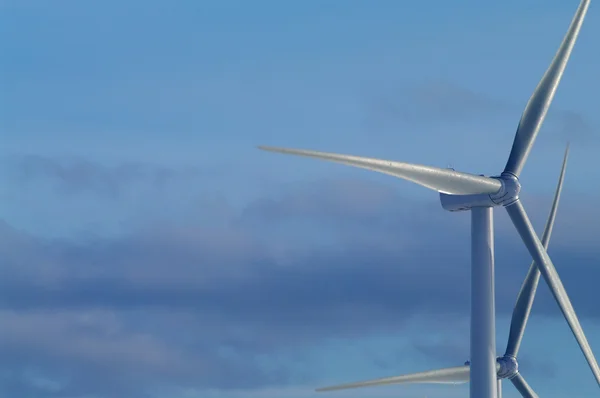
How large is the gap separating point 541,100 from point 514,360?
77.7 feet

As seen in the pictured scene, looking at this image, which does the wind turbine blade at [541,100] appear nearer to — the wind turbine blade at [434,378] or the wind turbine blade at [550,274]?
the wind turbine blade at [550,274]

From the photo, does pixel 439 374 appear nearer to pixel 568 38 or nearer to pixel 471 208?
pixel 471 208

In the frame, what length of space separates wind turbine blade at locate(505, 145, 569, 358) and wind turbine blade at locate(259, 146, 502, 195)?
14.3m

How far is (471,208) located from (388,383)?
650 inches

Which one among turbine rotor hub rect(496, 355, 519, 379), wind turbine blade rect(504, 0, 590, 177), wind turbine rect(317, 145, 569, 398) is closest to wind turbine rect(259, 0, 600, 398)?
wind turbine blade rect(504, 0, 590, 177)

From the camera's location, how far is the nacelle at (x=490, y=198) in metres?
78.5

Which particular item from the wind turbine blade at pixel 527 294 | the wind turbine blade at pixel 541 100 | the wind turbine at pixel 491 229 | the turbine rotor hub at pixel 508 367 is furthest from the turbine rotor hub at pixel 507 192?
the turbine rotor hub at pixel 508 367

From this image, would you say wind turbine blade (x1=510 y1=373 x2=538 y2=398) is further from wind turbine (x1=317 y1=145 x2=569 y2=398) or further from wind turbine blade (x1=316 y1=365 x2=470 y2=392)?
wind turbine blade (x1=316 y1=365 x2=470 y2=392)

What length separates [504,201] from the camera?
79.2 meters

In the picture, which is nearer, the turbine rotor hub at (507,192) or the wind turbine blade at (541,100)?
the turbine rotor hub at (507,192)

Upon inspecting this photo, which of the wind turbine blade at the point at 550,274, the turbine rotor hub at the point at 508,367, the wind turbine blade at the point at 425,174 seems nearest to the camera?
the wind turbine blade at the point at 425,174

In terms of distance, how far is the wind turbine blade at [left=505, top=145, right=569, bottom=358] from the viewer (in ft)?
302

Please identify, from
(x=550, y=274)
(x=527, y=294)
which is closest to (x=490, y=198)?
(x=550, y=274)

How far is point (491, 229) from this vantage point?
78.8 m
